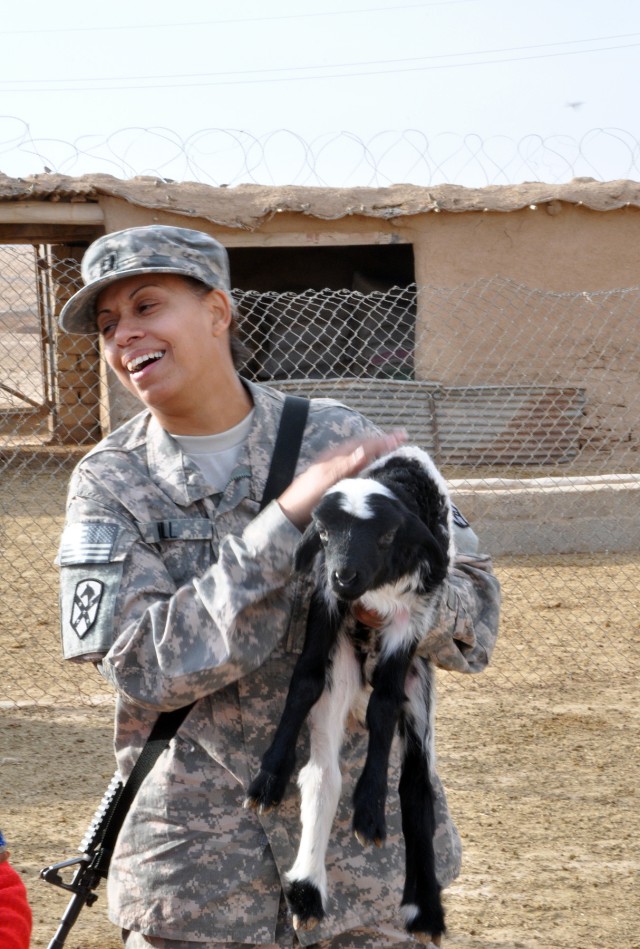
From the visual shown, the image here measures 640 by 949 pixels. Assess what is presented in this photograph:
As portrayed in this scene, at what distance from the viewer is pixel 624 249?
36.7 feet

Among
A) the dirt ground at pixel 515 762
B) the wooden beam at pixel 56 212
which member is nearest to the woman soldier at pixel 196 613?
the dirt ground at pixel 515 762

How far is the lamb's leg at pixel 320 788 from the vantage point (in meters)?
1.93

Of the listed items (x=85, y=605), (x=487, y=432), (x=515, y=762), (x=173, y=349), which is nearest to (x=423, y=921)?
(x=85, y=605)

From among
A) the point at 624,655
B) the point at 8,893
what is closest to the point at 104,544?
the point at 8,893

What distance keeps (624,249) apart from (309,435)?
9745 millimetres

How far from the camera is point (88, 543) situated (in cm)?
198

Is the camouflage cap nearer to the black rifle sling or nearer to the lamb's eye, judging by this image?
the black rifle sling

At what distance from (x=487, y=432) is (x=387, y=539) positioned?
904cm

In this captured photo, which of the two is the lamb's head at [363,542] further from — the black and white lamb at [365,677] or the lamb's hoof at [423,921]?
the lamb's hoof at [423,921]

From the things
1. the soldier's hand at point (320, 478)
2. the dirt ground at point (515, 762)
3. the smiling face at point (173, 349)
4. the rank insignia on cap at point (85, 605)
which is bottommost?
the dirt ground at point (515, 762)

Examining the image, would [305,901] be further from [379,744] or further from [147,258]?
[147,258]

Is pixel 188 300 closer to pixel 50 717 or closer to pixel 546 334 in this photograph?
pixel 50 717

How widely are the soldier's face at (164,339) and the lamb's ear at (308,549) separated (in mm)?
335

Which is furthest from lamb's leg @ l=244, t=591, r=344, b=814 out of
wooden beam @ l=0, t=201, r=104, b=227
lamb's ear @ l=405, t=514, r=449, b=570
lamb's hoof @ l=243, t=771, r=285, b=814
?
wooden beam @ l=0, t=201, r=104, b=227
